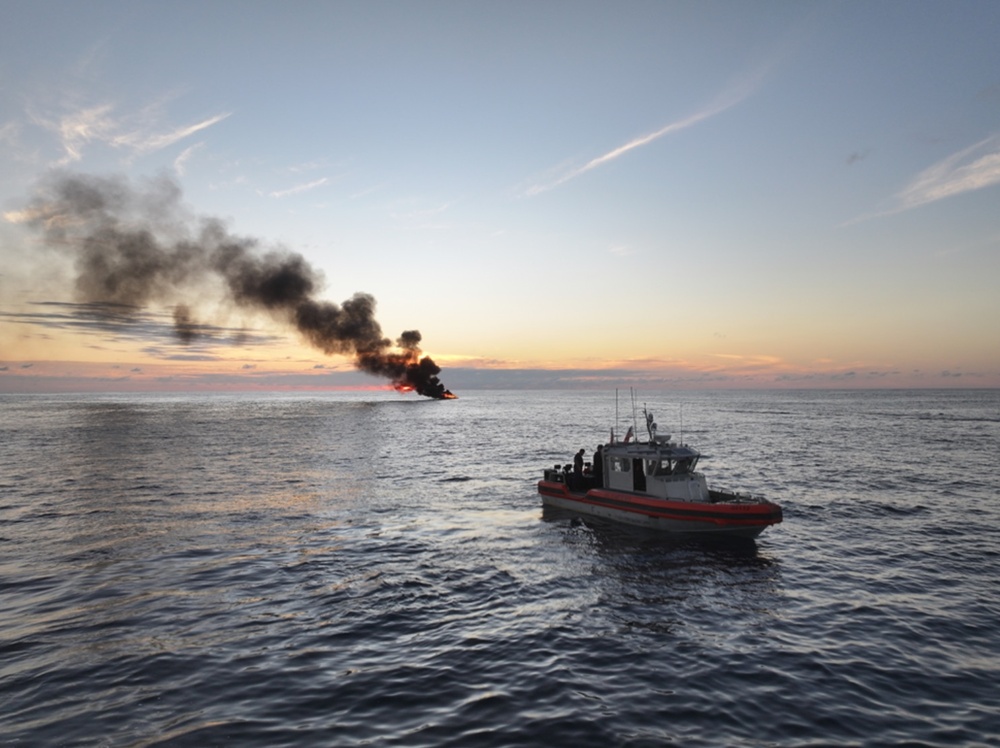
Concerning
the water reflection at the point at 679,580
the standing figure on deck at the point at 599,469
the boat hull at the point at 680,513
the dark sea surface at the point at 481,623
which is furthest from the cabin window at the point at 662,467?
the standing figure on deck at the point at 599,469

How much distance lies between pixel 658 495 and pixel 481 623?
1282 centimetres

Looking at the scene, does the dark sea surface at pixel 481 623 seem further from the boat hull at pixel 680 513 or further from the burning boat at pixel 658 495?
the burning boat at pixel 658 495

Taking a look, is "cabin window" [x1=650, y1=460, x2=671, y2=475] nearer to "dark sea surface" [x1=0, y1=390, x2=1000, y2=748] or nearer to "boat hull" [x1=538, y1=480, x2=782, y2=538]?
"boat hull" [x1=538, y1=480, x2=782, y2=538]

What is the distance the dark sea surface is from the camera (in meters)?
10.7

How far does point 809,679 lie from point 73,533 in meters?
29.5

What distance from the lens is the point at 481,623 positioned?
15.3 meters

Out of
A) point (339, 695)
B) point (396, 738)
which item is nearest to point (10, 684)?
point (339, 695)

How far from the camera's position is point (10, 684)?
11.9 meters

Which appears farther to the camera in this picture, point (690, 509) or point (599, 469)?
point (599, 469)

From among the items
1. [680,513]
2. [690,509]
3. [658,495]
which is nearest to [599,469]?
[658,495]

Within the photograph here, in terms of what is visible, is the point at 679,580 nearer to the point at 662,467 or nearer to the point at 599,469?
the point at 662,467

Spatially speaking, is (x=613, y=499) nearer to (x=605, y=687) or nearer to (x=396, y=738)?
(x=605, y=687)

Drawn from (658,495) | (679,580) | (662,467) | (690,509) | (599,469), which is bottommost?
(679,580)

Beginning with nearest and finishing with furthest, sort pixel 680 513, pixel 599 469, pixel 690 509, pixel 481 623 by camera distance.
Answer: pixel 481 623
pixel 690 509
pixel 680 513
pixel 599 469
